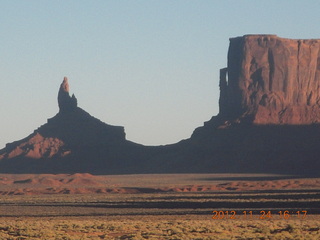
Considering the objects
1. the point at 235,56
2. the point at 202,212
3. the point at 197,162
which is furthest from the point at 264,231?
the point at 235,56

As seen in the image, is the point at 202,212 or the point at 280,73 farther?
the point at 280,73

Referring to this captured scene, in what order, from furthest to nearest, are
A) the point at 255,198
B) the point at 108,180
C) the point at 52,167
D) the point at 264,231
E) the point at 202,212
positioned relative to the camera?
1. the point at 52,167
2. the point at 108,180
3. the point at 255,198
4. the point at 202,212
5. the point at 264,231

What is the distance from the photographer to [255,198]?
90500mm

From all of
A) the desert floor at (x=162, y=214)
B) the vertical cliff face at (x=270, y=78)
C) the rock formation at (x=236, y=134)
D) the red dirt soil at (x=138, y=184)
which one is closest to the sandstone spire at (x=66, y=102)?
the rock formation at (x=236, y=134)

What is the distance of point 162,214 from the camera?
71250mm

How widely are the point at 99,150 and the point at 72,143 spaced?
17.3 feet

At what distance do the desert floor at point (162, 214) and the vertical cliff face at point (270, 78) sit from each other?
114 ft

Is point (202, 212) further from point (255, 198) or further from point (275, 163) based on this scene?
point (275, 163)

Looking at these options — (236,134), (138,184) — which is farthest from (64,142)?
(138,184)
